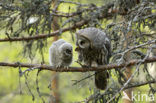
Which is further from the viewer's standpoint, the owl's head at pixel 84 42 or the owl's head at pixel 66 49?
the owl's head at pixel 66 49

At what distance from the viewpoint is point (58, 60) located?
4.72 metres

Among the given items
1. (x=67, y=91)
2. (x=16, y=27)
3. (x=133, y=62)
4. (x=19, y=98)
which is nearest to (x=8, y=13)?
(x=16, y=27)

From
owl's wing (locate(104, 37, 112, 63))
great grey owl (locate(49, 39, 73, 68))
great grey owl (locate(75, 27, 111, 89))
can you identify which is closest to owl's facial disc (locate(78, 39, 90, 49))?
great grey owl (locate(75, 27, 111, 89))

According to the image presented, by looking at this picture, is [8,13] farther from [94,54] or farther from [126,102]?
[126,102]

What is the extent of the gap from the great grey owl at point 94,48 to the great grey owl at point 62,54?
394 mm

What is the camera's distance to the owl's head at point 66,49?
459 centimetres

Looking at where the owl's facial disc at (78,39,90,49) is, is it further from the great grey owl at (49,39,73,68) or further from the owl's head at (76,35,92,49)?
the great grey owl at (49,39,73,68)

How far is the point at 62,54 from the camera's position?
186 inches

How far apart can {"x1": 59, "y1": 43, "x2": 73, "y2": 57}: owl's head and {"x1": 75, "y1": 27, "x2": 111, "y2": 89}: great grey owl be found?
366mm

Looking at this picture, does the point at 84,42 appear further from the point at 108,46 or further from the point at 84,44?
the point at 108,46

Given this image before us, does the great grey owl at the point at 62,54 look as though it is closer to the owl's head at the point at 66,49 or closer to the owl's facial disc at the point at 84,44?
the owl's head at the point at 66,49

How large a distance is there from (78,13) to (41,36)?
1095 mm

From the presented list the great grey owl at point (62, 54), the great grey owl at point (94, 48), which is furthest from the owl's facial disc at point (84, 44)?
the great grey owl at point (62, 54)

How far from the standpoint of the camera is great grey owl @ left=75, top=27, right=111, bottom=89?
4066 mm
